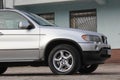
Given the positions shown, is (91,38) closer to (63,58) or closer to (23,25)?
(63,58)

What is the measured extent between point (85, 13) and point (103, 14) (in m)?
0.94

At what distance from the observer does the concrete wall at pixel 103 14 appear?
69.1 feet

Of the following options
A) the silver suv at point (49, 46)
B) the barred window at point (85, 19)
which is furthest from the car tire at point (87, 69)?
the barred window at point (85, 19)

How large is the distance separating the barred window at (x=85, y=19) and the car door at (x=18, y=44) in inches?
411

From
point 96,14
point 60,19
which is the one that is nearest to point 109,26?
point 96,14

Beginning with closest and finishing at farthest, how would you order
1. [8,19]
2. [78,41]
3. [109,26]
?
[78,41], [8,19], [109,26]

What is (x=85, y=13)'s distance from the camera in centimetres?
2197

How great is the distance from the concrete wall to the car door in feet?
32.7

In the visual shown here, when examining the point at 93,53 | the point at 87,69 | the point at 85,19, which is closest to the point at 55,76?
the point at 93,53

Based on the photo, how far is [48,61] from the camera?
37.2 feet

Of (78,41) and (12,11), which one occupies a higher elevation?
(12,11)

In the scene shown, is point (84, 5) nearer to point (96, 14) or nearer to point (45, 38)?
point (96, 14)

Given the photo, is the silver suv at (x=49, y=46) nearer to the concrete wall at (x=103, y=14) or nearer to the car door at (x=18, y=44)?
the car door at (x=18, y=44)

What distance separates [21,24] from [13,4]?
36.6 ft
